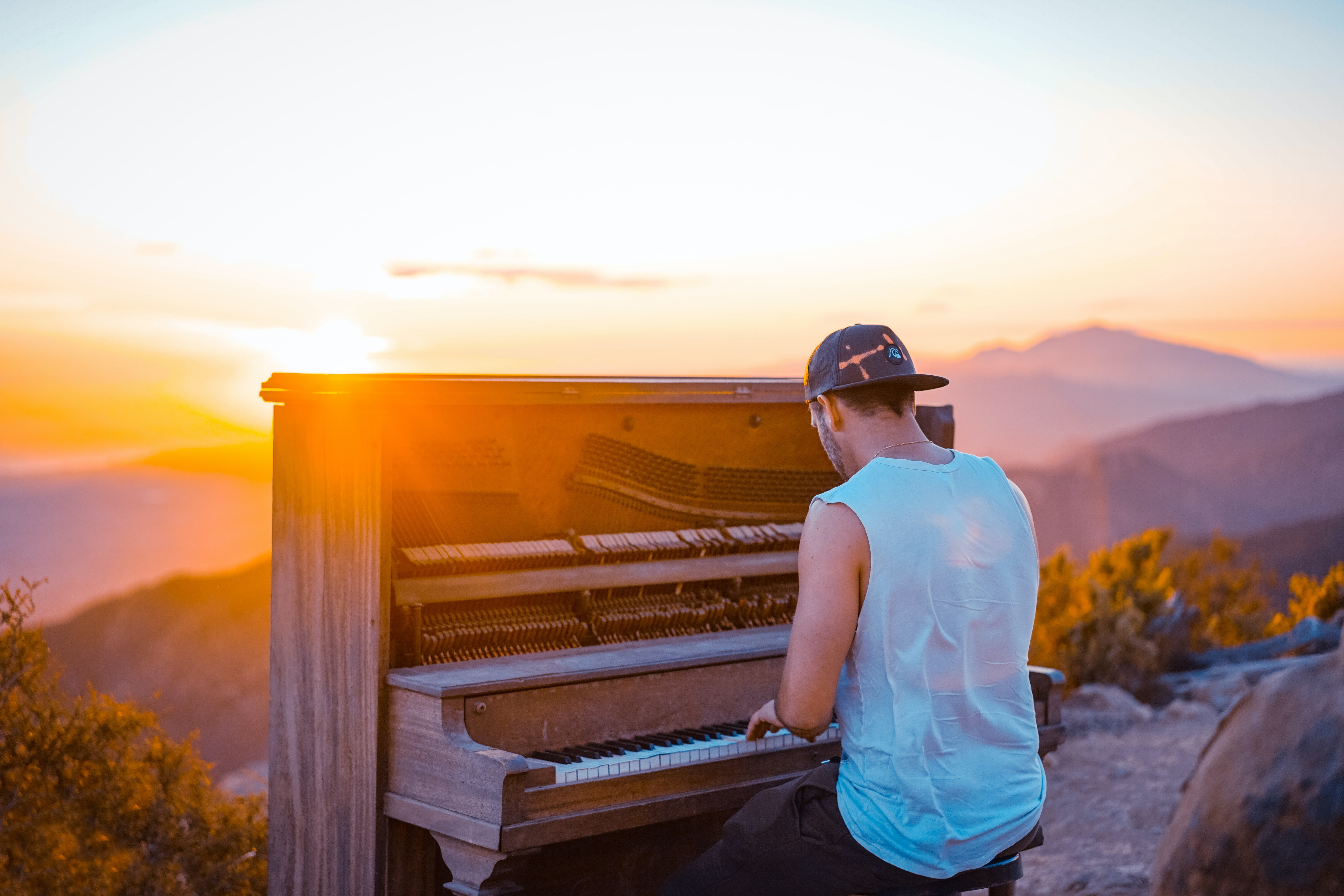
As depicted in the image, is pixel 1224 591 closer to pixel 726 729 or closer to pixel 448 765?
pixel 726 729

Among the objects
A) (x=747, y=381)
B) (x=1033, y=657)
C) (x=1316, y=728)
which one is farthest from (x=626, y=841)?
(x=1033, y=657)

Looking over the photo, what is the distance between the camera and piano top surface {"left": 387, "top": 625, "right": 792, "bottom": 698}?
9.59 ft

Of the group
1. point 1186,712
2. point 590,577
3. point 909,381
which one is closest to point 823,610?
point 909,381

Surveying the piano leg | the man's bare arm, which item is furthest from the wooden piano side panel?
the man's bare arm

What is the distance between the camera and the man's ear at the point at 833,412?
2430mm

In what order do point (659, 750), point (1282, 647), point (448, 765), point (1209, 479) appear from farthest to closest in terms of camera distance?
1. point (1209, 479)
2. point (1282, 647)
3. point (659, 750)
4. point (448, 765)

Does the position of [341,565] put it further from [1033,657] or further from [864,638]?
[1033,657]

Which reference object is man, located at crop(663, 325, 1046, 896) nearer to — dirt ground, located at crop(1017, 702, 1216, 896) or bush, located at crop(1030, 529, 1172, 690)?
dirt ground, located at crop(1017, 702, 1216, 896)

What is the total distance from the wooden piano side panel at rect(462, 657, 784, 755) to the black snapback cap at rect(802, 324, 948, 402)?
1.19 meters

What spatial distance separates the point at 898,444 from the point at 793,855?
0.89 meters

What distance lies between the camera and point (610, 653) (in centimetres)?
334

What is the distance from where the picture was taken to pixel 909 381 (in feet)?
7.89

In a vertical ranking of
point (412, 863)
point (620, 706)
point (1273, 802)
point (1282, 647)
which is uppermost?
point (1273, 802)

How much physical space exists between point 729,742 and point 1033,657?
22.3 ft
